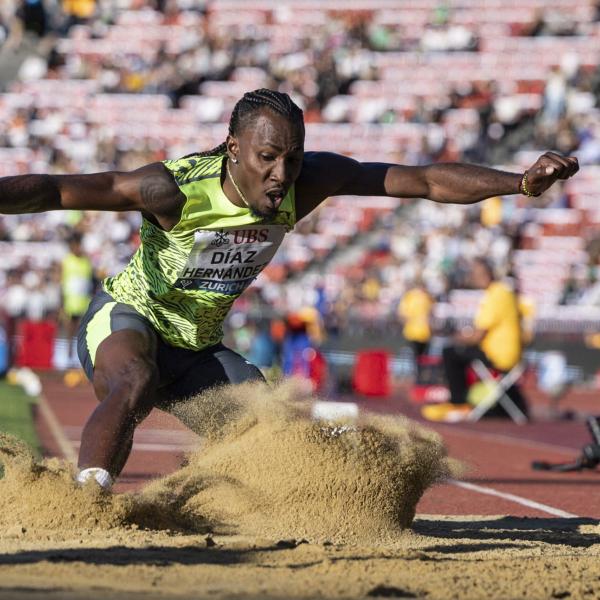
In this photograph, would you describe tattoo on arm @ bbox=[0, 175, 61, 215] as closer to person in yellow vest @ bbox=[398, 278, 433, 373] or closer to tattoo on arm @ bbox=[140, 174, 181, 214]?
tattoo on arm @ bbox=[140, 174, 181, 214]

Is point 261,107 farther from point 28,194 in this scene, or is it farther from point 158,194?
point 28,194

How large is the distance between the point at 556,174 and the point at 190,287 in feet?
5.48

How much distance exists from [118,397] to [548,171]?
2.06 metres

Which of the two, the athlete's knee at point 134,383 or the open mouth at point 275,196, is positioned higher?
the open mouth at point 275,196

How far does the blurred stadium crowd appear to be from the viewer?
23.5m

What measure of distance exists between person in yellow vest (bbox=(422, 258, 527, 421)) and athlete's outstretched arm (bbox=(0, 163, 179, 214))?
956cm

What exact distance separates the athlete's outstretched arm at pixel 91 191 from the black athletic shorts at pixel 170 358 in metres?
0.66

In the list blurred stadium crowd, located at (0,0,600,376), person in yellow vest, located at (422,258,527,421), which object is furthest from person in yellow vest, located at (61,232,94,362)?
person in yellow vest, located at (422,258,527,421)

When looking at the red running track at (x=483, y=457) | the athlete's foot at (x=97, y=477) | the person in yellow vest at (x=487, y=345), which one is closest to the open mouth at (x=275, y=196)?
the athlete's foot at (x=97, y=477)

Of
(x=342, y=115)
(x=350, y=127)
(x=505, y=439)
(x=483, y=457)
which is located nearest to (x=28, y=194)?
(x=483, y=457)

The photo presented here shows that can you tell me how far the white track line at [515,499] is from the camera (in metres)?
7.45

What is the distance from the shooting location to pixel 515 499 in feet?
27.1

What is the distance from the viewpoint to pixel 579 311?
828 inches

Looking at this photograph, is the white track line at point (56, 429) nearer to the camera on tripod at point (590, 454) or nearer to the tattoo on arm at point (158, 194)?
the tattoo on arm at point (158, 194)
